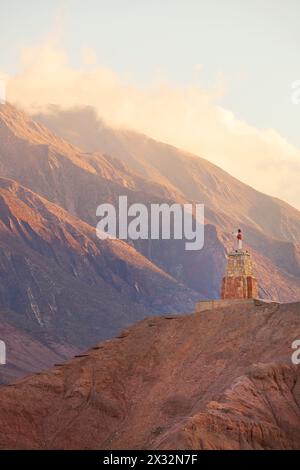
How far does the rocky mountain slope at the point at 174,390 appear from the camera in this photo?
280ft

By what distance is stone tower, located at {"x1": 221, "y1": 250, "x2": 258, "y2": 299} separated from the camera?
111 metres

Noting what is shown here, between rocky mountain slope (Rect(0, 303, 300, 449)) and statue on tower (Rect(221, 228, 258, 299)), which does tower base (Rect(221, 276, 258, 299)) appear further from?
rocky mountain slope (Rect(0, 303, 300, 449))

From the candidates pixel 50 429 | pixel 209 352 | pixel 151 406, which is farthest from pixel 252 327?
pixel 50 429

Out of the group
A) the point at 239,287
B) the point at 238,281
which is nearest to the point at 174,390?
the point at 239,287

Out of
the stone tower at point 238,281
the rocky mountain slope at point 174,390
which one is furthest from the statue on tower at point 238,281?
the rocky mountain slope at point 174,390

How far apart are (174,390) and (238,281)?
17.8 m

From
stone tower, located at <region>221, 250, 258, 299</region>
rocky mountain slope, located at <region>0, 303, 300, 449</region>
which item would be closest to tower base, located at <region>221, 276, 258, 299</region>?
stone tower, located at <region>221, 250, 258, 299</region>

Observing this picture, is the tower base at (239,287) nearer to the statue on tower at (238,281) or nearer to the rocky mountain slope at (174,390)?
the statue on tower at (238,281)

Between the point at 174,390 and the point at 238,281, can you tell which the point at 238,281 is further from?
the point at 174,390

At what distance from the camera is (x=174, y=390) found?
314ft

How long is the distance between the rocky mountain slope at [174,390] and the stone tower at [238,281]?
23.2 ft

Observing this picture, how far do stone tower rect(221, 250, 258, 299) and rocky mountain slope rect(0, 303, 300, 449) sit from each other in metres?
A: 7.07
